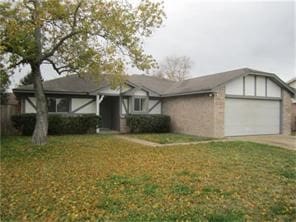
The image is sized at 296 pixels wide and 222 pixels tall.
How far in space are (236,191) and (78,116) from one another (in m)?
14.1

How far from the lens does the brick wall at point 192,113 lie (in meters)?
16.8

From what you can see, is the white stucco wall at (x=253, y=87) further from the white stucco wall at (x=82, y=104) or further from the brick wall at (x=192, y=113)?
the white stucco wall at (x=82, y=104)

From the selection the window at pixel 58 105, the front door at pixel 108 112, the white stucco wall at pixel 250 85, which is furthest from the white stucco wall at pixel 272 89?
the window at pixel 58 105

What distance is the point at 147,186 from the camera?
627 cm

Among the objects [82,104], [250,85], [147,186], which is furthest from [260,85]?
[147,186]

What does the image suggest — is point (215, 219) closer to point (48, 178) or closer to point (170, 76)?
point (48, 178)

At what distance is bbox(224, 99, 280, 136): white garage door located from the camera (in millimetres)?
17297

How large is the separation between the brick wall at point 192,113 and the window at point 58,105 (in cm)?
736

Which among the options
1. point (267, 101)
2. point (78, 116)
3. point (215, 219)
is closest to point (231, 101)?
point (267, 101)

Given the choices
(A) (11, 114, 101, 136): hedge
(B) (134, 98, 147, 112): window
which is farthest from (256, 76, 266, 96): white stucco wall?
(A) (11, 114, 101, 136): hedge

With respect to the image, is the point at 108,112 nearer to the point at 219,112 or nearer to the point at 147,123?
the point at 147,123

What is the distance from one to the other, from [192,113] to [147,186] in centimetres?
1252

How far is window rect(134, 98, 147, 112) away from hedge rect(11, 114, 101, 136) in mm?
3149

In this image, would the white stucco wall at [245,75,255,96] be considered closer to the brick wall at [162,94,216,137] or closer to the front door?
the brick wall at [162,94,216,137]
